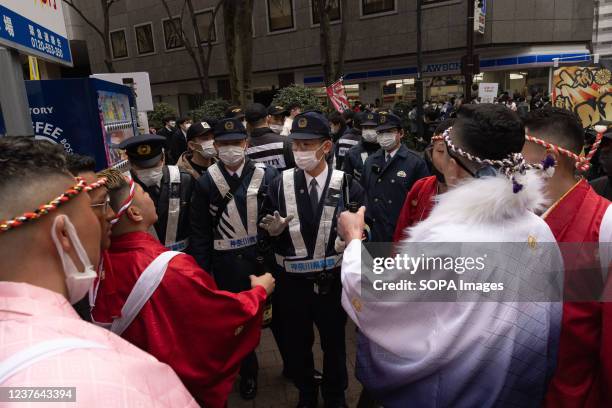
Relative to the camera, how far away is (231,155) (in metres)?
3.63

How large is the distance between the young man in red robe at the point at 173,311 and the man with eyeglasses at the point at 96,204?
0.33 ft

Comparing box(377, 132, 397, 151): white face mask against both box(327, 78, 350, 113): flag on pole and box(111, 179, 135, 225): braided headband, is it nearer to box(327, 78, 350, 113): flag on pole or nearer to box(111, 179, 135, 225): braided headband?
box(111, 179, 135, 225): braided headband

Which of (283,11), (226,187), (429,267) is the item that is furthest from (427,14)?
(429,267)

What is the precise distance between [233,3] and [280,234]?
11.4 metres

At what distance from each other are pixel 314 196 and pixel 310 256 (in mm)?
439

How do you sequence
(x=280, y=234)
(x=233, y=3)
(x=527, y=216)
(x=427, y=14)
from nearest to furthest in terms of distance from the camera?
(x=527, y=216), (x=280, y=234), (x=233, y=3), (x=427, y=14)

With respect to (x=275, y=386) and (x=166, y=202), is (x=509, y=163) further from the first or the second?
(x=275, y=386)

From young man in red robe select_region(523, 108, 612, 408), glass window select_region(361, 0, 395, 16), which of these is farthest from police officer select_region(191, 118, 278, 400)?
glass window select_region(361, 0, 395, 16)

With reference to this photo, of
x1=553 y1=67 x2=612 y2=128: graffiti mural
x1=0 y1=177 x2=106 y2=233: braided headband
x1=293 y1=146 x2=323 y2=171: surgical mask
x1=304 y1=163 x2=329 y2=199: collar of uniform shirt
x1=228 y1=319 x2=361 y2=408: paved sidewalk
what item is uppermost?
x1=553 y1=67 x2=612 y2=128: graffiti mural

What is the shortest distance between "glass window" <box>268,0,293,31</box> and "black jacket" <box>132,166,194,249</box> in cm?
2354

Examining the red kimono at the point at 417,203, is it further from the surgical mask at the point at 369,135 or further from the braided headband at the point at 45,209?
the surgical mask at the point at 369,135

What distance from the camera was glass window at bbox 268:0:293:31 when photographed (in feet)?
81.6

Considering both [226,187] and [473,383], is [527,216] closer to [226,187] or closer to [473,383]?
[473,383]

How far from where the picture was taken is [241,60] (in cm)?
1313
